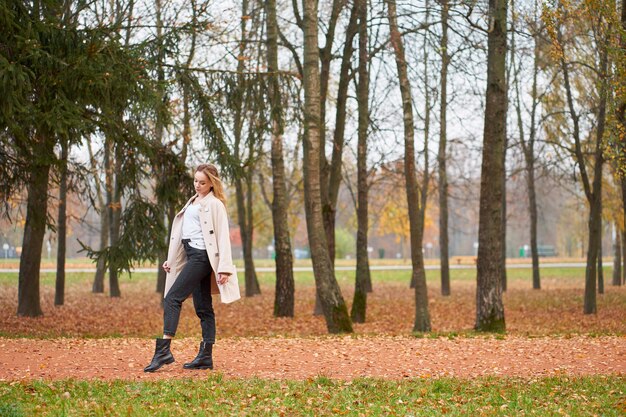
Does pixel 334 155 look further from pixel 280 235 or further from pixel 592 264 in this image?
pixel 592 264

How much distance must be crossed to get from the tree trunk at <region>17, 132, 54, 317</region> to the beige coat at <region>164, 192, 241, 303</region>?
7532 mm

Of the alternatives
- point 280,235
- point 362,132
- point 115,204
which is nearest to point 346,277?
point 115,204

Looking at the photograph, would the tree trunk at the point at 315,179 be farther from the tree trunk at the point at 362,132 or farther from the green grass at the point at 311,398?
the green grass at the point at 311,398

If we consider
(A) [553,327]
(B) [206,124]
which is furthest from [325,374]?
(A) [553,327]

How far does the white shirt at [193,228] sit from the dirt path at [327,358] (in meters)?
1.31

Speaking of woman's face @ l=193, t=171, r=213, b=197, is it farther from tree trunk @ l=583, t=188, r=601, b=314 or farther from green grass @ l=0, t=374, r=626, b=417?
tree trunk @ l=583, t=188, r=601, b=314

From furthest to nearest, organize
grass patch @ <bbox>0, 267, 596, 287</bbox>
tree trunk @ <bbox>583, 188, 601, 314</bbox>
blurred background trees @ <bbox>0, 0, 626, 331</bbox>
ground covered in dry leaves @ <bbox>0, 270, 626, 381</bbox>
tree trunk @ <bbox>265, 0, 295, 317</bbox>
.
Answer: grass patch @ <bbox>0, 267, 596, 287</bbox>
tree trunk @ <bbox>583, 188, 601, 314</bbox>
tree trunk @ <bbox>265, 0, 295, 317</bbox>
blurred background trees @ <bbox>0, 0, 626, 331</bbox>
ground covered in dry leaves @ <bbox>0, 270, 626, 381</bbox>

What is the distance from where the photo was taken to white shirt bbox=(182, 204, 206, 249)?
8.29 metres

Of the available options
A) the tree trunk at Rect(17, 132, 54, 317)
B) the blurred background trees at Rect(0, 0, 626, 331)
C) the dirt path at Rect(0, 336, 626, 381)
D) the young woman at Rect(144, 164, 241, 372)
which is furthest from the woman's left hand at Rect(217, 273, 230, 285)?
the tree trunk at Rect(17, 132, 54, 317)

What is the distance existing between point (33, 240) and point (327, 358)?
9871 mm

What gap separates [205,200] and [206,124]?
842 cm

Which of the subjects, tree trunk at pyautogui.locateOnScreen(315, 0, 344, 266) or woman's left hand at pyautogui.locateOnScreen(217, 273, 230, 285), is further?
tree trunk at pyautogui.locateOnScreen(315, 0, 344, 266)

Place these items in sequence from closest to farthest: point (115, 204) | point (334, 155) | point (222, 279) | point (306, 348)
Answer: point (222, 279), point (306, 348), point (334, 155), point (115, 204)

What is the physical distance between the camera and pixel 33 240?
17.7 m
